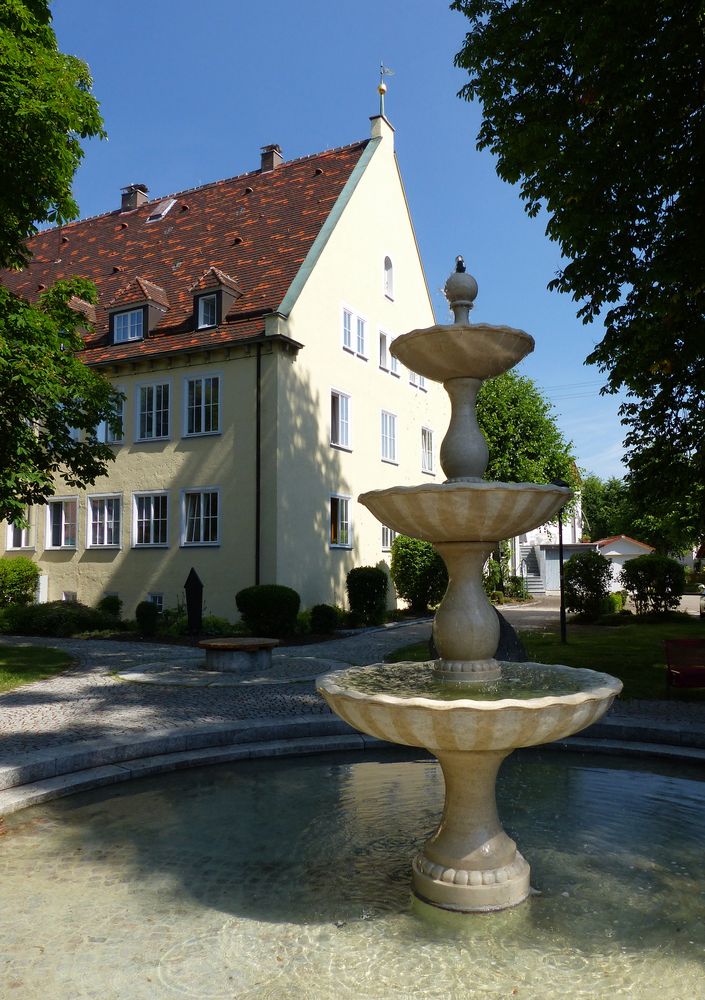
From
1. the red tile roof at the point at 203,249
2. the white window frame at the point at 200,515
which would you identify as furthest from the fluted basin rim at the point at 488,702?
the red tile roof at the point at 203,249

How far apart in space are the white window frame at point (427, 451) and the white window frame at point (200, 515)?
444 inches

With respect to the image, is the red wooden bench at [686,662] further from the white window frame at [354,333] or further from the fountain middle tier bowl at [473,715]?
the white window frame at [354,333]

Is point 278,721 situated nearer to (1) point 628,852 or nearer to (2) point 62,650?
(1) point 628,852

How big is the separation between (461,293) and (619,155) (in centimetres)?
698

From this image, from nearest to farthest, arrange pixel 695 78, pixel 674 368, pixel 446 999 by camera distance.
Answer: pixel 446 999 < pixel 695 78 < pixel 674 368

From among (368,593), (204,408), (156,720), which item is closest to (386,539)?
(368,593)

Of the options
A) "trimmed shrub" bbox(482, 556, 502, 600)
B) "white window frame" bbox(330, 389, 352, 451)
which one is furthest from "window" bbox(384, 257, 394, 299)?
"trimmed shrub" bbox(482, 556, 502, 600)

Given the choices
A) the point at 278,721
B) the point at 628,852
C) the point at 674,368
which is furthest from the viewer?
the point at 674,368

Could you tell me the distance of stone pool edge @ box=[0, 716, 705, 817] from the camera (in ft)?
22.7

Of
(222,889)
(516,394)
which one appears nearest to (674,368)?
(222,889)

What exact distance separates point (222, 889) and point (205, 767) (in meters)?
3.10

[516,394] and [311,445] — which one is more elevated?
[516,394]

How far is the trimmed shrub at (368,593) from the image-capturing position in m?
24.5

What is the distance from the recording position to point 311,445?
24281 mm
